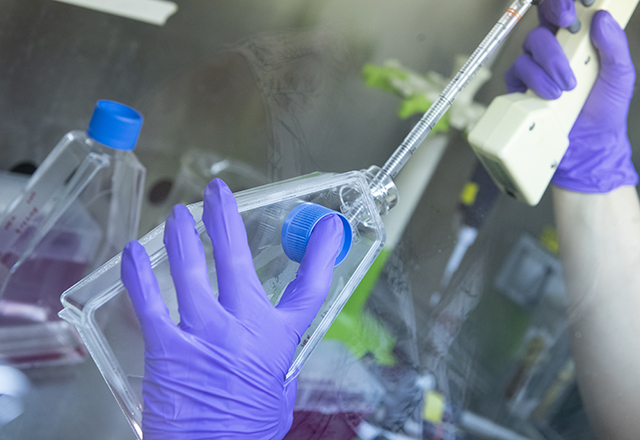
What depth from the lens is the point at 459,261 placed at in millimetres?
1024

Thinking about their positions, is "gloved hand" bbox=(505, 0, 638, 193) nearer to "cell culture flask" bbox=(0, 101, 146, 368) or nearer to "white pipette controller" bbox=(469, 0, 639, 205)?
"white pipette controller" bbox=(469, 0, 639, 205)

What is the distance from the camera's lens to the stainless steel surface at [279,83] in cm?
102

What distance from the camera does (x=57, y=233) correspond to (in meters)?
0.93

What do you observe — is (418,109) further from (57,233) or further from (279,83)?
(57,233)

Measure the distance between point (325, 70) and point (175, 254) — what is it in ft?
2.29

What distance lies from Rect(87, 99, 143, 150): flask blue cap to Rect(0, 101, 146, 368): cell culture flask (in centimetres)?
11

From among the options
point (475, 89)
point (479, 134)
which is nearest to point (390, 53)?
point (475, 89)

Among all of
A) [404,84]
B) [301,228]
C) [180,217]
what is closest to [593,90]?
[404,84]

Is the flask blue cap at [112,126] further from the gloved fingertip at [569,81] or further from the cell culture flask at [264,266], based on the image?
the gloved fingertip at [569,81]

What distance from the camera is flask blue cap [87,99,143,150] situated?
75 centimetres

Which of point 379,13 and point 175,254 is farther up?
point 379,13

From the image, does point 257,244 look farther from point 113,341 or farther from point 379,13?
point 379,13

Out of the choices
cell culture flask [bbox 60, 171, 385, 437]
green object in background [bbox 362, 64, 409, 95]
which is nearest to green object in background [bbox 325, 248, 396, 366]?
cell culture flask [bbox 60, 171, 385, 437]

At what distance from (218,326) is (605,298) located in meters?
0.73
